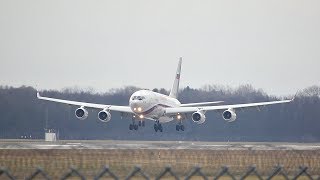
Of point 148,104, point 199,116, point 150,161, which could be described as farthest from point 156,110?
point 150,161

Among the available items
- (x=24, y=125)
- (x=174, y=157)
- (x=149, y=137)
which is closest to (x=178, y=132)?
(x=149, y=137)

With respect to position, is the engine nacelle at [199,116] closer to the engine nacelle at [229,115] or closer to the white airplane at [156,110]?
the white airplane at [156,110]

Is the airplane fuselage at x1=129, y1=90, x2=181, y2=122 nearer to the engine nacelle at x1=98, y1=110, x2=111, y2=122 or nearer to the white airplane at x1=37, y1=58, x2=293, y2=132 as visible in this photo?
the white airplane at x1=37, y1=58, x2=293, y2=132

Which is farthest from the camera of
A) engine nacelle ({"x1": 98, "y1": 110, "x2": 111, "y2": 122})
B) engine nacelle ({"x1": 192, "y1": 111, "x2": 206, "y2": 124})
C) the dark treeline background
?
the dark treeline background

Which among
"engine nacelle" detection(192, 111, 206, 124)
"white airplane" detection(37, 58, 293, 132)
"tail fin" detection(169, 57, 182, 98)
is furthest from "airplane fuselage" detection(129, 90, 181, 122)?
"tail fin" detection(169, 57, 182, 98)

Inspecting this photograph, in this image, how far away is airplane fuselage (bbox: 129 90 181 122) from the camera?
84.5 m

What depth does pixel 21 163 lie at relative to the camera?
3875 cm

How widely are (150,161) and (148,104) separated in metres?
42.1

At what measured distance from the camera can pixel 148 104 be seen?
85.1m

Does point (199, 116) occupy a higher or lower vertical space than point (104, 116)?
lower

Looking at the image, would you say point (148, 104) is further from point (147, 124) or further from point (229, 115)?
point (147, 124)

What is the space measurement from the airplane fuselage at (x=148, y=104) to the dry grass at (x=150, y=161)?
3417cm

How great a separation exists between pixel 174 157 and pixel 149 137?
60.5 m

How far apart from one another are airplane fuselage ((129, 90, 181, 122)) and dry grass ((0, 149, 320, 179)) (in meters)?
34.2
